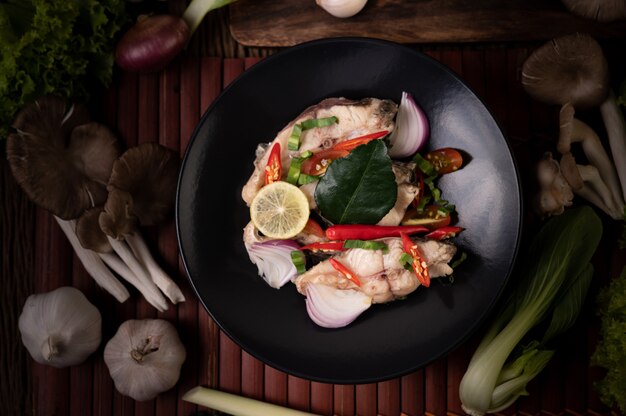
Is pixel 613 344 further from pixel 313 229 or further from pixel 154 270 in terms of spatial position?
pixel 154 270

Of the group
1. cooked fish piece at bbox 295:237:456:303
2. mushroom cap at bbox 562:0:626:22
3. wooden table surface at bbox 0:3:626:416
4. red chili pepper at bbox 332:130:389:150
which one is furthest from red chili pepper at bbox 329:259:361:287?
mushroom cap at bbox 562:0:626:22

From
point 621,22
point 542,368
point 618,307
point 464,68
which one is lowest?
point 542,368

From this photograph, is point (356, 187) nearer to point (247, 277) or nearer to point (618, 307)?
point (247, 277)

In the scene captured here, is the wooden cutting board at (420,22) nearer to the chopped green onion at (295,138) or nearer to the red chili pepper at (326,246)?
the chopped green onion at (295,138)

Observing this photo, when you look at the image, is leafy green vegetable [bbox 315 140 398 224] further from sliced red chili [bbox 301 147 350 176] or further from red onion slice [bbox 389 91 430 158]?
red onion slice [bbox 389 91 430 158]

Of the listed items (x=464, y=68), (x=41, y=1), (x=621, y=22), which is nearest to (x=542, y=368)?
(x=464, y=68)

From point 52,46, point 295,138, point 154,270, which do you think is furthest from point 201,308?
point 52,46
